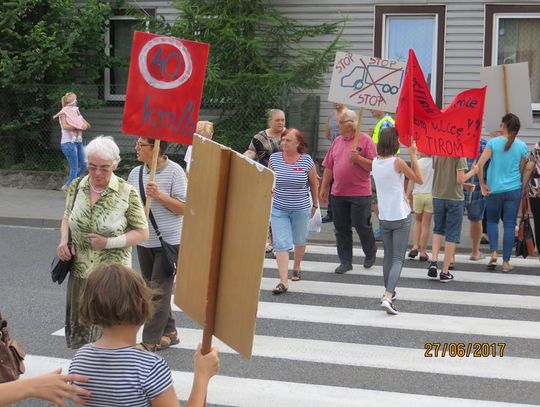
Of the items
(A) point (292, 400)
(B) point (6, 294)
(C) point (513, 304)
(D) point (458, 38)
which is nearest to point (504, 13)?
(D) point (458, 38)

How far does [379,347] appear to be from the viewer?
22.9 feet

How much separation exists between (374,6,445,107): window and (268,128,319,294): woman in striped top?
841 cm

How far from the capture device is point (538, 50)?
16.6 meters

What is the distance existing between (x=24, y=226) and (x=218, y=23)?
212 inches

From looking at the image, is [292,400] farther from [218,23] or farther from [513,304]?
[218,23]

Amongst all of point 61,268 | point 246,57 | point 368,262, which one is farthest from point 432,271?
point 246,57

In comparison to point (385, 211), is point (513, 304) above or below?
below

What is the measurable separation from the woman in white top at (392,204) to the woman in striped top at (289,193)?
3.77 ft

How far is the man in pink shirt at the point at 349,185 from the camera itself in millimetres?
9680

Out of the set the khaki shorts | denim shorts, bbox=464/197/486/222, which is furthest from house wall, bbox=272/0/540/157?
the khaki shorts

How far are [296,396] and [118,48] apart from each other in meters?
14.3

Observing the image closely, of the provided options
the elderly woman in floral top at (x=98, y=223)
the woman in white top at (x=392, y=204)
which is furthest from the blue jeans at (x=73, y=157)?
the elderly woman in floral top at (x=98, y=223)

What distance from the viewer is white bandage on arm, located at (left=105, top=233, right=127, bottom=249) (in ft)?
18.1

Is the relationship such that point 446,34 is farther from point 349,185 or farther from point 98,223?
point 98,223
